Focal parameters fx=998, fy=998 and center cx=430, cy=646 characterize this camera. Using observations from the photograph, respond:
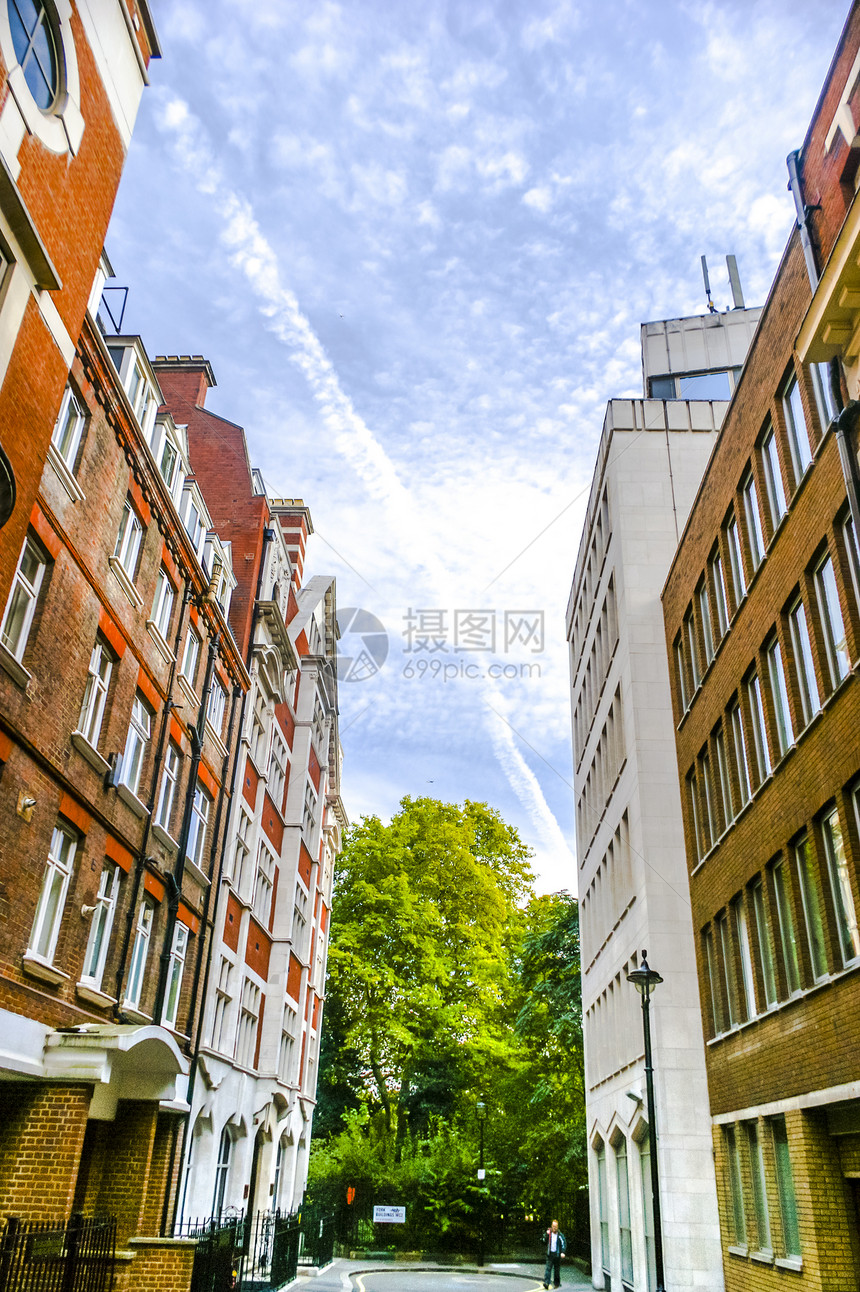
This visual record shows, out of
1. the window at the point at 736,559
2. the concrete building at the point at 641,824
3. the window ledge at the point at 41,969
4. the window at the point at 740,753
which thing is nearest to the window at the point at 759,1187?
the concrete building at the point at 641,824

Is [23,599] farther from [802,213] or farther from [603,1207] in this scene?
[603,1207]

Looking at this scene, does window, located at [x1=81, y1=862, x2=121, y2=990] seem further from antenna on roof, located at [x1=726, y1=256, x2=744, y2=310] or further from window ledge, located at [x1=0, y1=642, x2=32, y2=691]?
antenna on roof, located at [x1=726, y1=256, x2=744, y2=310]

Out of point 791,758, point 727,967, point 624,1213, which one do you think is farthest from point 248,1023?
point 791,758

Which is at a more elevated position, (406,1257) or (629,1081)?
(629,1081)

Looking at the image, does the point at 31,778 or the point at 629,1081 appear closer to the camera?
the point at 31,778

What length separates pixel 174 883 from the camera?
19219 mm

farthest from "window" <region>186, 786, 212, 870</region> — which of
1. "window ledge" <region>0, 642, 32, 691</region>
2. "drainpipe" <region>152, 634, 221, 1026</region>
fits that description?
"window ledge" <region>0, 642, 32, 691</region>

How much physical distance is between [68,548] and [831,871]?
1102 centimetres

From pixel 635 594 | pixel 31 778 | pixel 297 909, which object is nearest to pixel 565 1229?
pixel 297 909

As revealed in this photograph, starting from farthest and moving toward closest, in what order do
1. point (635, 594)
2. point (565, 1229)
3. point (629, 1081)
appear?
point (565, 1229) → point (635, 594) → point (629, 1081)

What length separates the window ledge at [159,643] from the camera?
58.2 ft

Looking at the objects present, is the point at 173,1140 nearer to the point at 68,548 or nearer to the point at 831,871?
the point at 68,548

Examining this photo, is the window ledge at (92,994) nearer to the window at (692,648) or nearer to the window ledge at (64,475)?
the window ledge at (64,475)

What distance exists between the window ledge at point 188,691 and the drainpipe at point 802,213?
13.1 metres
